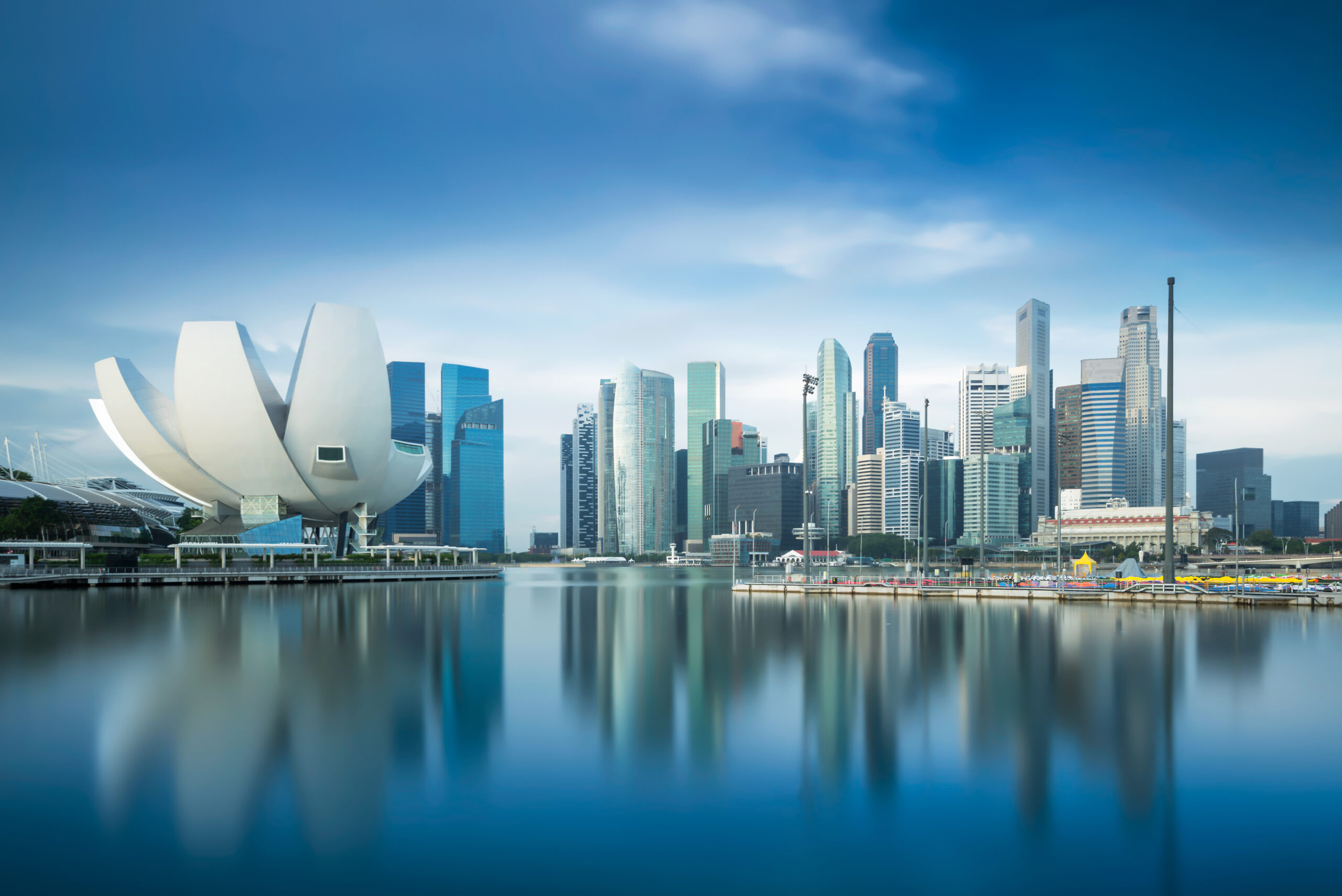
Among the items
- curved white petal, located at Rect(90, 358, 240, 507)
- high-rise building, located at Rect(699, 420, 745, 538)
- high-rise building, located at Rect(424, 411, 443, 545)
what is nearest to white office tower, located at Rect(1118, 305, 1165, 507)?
high-rise building, located at Rect(699, 420, 745, 538)

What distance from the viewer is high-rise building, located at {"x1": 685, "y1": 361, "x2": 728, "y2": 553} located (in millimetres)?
184875

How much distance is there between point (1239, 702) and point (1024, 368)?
551 ft

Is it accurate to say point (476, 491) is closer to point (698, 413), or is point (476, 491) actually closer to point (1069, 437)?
point (698, 413)

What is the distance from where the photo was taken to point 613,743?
9.16 meters

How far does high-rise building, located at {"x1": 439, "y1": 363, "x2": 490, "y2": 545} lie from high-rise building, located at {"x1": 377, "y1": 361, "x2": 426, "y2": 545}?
16880mm

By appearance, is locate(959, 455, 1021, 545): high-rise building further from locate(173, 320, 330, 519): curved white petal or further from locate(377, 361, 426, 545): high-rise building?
locate(173, 320, 330, 519): curved white petal

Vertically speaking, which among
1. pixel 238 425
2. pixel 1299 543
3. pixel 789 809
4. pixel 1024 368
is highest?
pixel 1024 368

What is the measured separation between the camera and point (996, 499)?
439 ft

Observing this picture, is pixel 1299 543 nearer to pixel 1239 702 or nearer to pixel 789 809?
pixel 1239 702

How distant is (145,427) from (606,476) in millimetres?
146412

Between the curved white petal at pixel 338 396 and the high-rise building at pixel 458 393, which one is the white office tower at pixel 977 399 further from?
the curved white petal at pixel 338 396

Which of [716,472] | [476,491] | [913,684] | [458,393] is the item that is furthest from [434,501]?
[913,684]

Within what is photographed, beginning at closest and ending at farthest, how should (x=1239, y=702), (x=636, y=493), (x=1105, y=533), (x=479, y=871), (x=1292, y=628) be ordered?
1. (x=479, y=871)
2. (x=1239, y=702)
3. (x=1292, y=628)
4. (x=1105, y=533)
5. (x=636, y=493)

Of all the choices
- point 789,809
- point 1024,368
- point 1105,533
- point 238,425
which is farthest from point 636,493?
point 789,809
